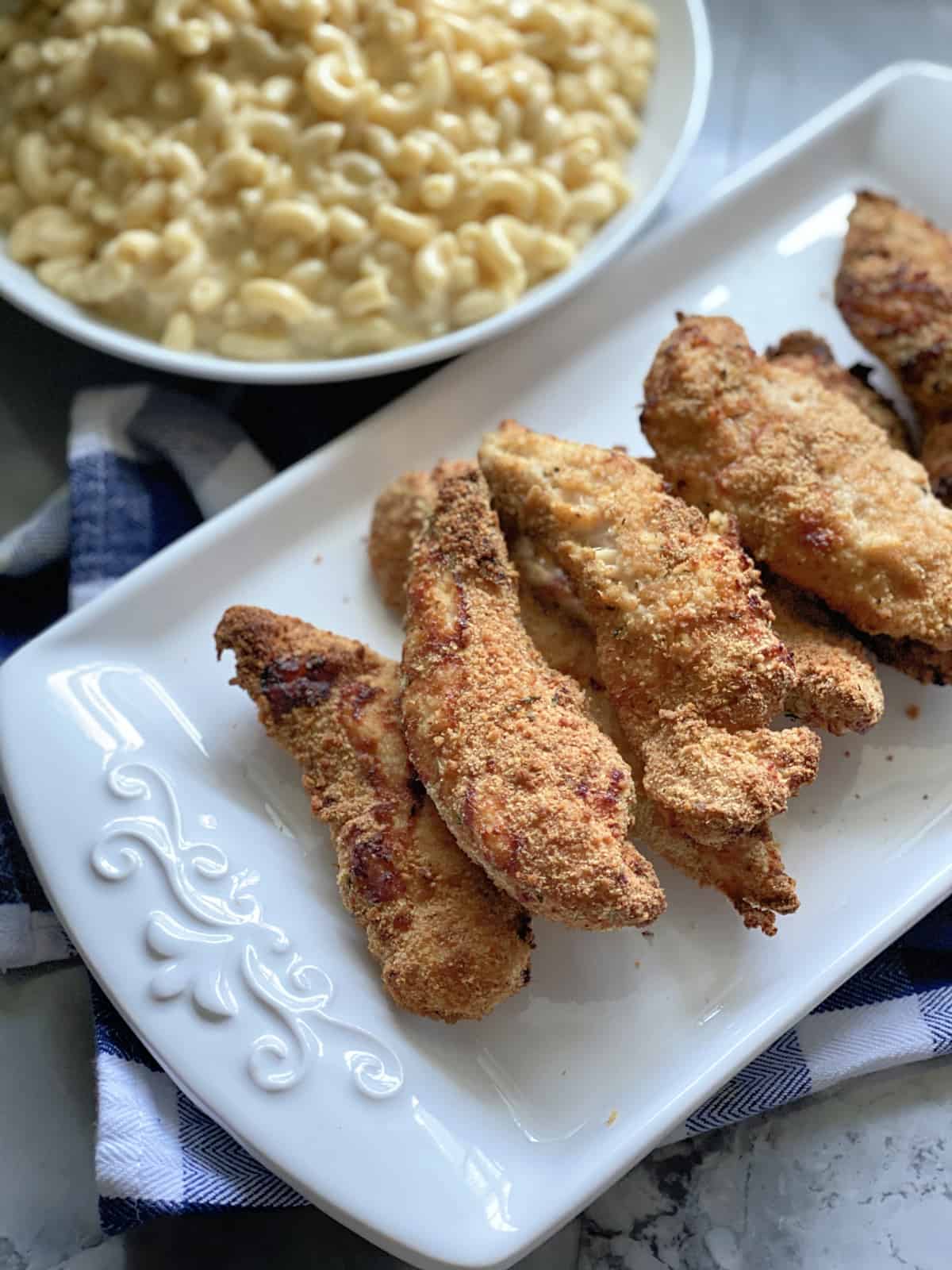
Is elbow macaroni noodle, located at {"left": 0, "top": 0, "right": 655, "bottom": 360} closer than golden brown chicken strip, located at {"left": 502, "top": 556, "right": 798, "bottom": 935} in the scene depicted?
No

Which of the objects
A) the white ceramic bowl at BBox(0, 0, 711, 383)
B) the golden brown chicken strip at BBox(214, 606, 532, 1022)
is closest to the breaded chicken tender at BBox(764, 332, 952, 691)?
the white ceramic bowl at BBox(0, 0, 711, 383)

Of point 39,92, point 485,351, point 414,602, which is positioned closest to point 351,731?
point 414,602

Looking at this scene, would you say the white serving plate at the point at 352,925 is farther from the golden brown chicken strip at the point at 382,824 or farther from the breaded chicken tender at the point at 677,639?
the breaded chicken tender at the point at 677,639

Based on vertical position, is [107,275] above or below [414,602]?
below

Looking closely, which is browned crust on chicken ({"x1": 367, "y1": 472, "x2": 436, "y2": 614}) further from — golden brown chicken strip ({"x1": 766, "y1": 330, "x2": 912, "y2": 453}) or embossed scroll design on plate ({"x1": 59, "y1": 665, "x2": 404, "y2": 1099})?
golden brown chicken strip ({"x1": 766, "y1": 330, "x2": 912, "y2": 453})

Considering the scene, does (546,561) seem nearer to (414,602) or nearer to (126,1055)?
(414,602)
